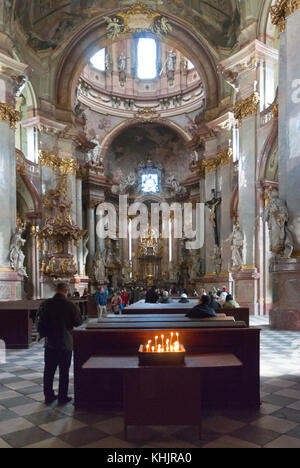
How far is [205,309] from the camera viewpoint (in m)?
6.21

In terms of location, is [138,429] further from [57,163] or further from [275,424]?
[57,163]

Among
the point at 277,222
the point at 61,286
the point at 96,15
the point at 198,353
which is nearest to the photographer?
the point at 198,353

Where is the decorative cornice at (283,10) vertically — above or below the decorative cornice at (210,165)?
above

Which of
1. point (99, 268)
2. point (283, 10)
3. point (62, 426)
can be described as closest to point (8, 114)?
point (283, 10)

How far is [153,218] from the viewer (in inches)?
1375

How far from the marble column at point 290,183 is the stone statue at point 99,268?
17556 mm

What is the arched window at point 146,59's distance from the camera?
34781mm

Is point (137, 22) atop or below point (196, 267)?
atop

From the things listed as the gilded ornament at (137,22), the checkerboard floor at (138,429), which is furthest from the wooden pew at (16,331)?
the gilded ornament at (137,22)

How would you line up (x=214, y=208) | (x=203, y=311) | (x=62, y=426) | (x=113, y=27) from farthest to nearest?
(x=113, y=27) → (x=214, y=208) → (x=203, y=311) → (x=62, y=426)

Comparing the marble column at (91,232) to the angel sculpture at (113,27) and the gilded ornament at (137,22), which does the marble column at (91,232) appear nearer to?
the angel sculpture at (113,27)

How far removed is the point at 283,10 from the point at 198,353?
1081cm

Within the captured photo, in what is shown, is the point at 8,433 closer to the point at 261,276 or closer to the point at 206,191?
the point at 261,276

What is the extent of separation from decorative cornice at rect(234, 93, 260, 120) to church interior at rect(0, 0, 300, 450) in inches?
2.1
